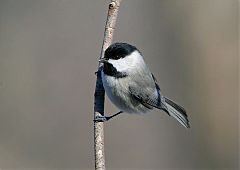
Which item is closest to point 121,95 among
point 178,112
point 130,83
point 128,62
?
point 130,83

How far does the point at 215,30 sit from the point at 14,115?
2.20 m

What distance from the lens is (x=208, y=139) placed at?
4461 mm

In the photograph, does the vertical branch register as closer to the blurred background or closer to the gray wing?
the gray wing

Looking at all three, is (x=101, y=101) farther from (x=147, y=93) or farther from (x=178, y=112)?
(x=178, y=112)

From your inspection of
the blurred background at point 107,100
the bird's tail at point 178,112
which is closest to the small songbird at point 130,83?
the bird's tail at point 178,112

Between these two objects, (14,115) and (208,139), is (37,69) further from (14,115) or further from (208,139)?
(208,139)

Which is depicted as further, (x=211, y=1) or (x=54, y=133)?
(x=211, y=1)

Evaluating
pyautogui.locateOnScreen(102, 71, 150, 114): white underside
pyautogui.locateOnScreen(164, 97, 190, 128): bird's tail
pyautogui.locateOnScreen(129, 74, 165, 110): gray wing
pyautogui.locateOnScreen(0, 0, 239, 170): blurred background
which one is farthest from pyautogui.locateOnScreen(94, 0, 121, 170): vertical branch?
pyautogui.locateOnScreen(0, 0, 239, 170): blurred background

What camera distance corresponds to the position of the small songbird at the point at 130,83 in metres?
2.42

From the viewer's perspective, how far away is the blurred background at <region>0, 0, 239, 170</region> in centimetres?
414

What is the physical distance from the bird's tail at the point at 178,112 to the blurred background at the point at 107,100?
4.52 ft

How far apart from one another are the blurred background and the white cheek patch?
157 cm

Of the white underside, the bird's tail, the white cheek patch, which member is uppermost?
the white cheek patch

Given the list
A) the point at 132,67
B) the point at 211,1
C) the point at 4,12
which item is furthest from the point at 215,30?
the point at 132,67
